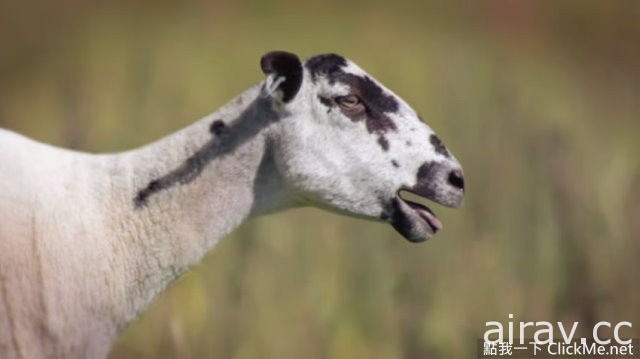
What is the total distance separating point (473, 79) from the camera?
36.3 feet

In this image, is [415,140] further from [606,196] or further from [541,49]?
[541,49]

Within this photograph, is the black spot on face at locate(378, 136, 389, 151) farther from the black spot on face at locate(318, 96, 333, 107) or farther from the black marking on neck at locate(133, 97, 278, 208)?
the black marking on neck at locate(133, 97, 278, 208)

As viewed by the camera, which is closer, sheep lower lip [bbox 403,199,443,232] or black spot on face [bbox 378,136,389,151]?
black spot on face [bbox 378,136,389,151]

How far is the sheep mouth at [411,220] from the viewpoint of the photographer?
607cm

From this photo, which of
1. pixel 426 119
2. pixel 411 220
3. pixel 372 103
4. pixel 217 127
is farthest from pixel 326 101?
pixel 426 119

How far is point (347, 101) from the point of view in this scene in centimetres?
609

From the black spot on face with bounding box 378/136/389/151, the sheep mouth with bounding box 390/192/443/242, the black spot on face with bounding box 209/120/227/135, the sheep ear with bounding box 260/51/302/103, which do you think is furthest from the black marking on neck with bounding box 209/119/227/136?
the sheep mouth with bounding box 390/192/443/242

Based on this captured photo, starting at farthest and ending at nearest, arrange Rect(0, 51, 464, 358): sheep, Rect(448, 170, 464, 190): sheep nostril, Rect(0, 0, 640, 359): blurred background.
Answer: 1. Rect(0, 0, 640, 359): blurred background
2. Rect(448, 170, 464, 190): sheep nostril
3. Rect(0, 51, 464, 358): sheep

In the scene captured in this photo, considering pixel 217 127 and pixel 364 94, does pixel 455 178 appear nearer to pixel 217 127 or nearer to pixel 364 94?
pixel 364 94

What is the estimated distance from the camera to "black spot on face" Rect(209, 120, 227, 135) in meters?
6.05

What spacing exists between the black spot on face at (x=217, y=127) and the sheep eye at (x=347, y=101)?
1.61 ft

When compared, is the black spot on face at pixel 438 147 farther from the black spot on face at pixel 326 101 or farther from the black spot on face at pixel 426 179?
the black spot on face at pixel 326 101

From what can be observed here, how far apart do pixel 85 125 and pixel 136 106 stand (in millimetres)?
411

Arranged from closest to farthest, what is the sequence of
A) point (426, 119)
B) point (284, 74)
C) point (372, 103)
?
point (284, 74) < point (372, 103) < point (426, 119)
